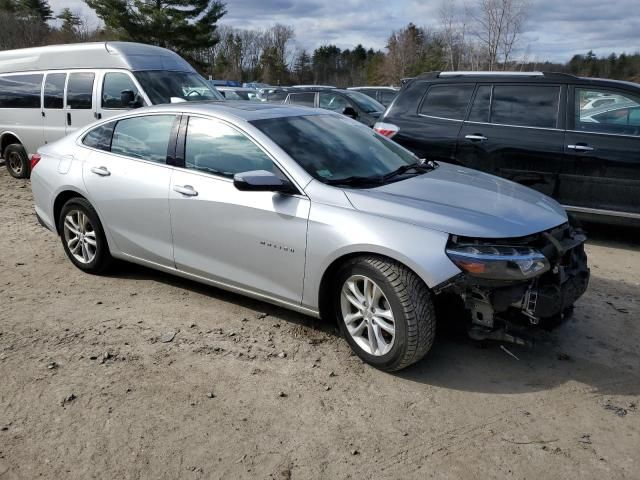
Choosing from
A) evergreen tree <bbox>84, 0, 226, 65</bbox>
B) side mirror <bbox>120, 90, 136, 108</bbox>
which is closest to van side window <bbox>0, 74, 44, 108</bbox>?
side mirror <bbox>120, 90, 136, 108</bbox>

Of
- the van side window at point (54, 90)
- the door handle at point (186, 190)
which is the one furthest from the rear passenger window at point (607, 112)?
the van side window at point (54, 90)

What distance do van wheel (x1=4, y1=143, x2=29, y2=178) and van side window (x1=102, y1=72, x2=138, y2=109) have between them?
2.33m

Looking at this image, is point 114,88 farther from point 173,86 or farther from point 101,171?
point 101,171

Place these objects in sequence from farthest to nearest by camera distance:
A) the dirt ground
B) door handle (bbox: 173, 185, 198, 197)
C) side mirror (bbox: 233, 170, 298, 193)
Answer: door handle (bbox: 173, 185, 198, 197) → side mirror (bbox: 233, 170, 298, 193) → the dirt ground

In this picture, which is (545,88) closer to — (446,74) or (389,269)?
(446,74)

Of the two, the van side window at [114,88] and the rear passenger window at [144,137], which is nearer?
the rear passenger window at [144,137]

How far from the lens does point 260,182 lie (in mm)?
3580

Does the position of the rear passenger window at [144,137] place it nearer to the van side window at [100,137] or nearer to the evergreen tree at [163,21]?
the van side window at [100,137]

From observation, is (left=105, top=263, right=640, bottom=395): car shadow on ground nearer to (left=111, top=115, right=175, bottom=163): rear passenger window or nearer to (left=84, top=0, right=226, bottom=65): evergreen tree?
(left=111, top=115, right=175, bottom=163): rear passenger window

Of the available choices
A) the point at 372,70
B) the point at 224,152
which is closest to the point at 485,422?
the point at 224,152

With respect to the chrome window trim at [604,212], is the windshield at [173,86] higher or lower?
higher

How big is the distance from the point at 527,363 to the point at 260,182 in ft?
6.72

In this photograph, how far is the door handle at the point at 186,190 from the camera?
4.11 m

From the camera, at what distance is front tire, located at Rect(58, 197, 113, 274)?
16.1 ft
